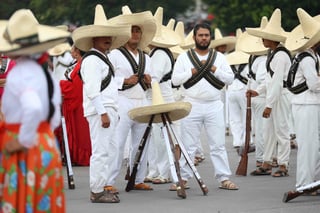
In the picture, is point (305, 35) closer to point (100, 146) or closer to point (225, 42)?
point (100, 146)

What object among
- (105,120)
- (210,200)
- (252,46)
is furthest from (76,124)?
(105,120)

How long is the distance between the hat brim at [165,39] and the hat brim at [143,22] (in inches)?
27.3

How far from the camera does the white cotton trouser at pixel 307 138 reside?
10.8 meters

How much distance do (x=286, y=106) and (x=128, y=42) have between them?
10.3 ft

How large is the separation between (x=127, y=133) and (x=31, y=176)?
471 cm

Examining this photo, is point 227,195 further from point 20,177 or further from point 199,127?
point 20,177

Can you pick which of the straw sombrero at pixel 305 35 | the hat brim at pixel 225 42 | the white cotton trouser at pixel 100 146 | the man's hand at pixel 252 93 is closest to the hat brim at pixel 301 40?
the straw sombrero at pixel 305 35

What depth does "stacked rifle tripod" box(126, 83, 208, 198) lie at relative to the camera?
1084 centimetres

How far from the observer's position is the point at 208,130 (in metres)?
11.5

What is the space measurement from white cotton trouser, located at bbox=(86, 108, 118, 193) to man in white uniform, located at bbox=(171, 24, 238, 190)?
1.31 meters

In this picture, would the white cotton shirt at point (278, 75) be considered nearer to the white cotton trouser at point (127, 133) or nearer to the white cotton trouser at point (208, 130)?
the white cotton trouser at point (208, 130)

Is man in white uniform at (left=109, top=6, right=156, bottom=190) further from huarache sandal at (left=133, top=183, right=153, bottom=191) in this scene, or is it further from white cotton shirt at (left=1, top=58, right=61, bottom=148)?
white cotton shirt at (left=1, top=58, right=61, bottom=148)

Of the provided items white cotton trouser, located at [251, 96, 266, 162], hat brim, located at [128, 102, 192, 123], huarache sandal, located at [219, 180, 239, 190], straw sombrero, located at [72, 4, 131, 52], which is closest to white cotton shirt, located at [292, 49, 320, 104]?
hat brim, located at [128, 102, 192, 123]

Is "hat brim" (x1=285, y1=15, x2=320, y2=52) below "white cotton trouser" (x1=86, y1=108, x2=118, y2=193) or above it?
above
